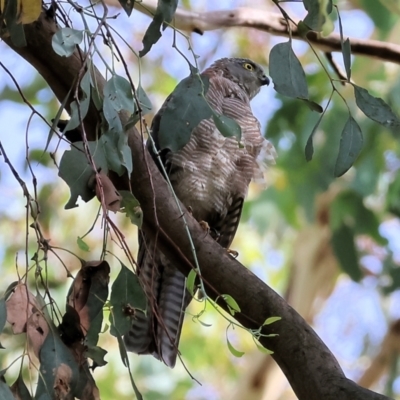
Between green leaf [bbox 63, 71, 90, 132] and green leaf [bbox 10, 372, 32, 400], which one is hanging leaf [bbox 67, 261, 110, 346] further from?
green leaf [bbox 63, 71, 90, 132]

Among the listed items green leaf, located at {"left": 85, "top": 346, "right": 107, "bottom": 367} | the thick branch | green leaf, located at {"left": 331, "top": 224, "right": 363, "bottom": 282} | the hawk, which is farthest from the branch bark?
green leaf, located at {"left": 331, "top": 224, "right": 363, "bottom": 282}

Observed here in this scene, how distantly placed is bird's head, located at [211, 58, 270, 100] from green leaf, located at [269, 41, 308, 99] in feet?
5.63

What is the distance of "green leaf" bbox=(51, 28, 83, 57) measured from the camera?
126cm

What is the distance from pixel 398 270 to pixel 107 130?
2778 millimetres

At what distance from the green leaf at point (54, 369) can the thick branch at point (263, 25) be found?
1640mm

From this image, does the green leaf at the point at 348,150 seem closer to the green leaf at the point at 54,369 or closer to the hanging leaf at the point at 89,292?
the hanging leaf at the point at 89,292

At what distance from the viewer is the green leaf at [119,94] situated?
1.29 meters

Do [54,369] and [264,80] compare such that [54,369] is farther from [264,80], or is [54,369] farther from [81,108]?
[264,80]

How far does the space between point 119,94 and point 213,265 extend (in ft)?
1.44

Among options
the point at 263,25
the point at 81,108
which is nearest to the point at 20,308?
the point at 81,108

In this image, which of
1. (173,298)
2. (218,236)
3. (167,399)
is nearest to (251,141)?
(218,236)

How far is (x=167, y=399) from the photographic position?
4.24 metres

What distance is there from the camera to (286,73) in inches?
52.4

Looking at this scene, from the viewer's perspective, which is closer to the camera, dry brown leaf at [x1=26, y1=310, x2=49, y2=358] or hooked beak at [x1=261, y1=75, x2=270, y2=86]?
dry brown leaf at [x1=26, y1=310, x2=49, y2=358]
